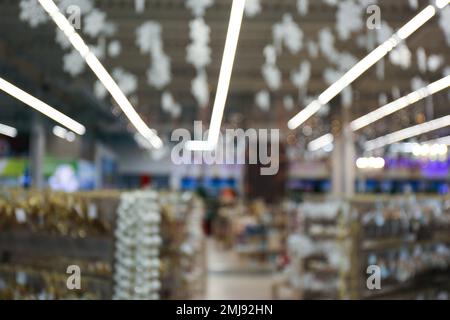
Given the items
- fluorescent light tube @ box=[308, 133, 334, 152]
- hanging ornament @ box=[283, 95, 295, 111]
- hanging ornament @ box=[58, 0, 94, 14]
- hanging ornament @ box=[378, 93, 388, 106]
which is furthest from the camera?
fluorescent light tube @ box=[308, 133, 334, 152]

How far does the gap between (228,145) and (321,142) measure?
12.0 meters

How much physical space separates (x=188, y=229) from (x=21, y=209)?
6.29 feet

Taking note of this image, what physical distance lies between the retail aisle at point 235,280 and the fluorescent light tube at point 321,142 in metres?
4.11

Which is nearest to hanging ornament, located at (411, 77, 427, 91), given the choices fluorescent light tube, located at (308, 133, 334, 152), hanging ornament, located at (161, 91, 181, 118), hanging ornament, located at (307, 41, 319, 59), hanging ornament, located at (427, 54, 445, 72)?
hanging ornament, located at (427, 54, 445, 72)

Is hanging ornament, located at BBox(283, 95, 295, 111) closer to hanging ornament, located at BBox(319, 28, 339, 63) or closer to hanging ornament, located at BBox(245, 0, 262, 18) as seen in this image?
hanging ornament, located at BBox(319, 28, 339, 63)

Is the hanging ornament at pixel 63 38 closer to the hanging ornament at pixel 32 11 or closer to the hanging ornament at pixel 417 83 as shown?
the hanging ornament at pixel 32 11

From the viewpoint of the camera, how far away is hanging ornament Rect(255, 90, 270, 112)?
39.9 ft

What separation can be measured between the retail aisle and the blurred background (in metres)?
0.05

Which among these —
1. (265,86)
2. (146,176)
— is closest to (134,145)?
(146,176)

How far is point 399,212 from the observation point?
4.77 meters

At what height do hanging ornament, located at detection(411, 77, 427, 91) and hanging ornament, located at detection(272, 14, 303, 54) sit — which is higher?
hanging ornament, located at detection(272, 14, 303, 54)

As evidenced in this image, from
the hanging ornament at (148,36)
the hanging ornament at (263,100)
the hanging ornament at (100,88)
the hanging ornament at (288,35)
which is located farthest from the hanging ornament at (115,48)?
the hanging ornament at (263,100)

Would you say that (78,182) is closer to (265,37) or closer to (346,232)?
(265,37)

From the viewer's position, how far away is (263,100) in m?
12.5
